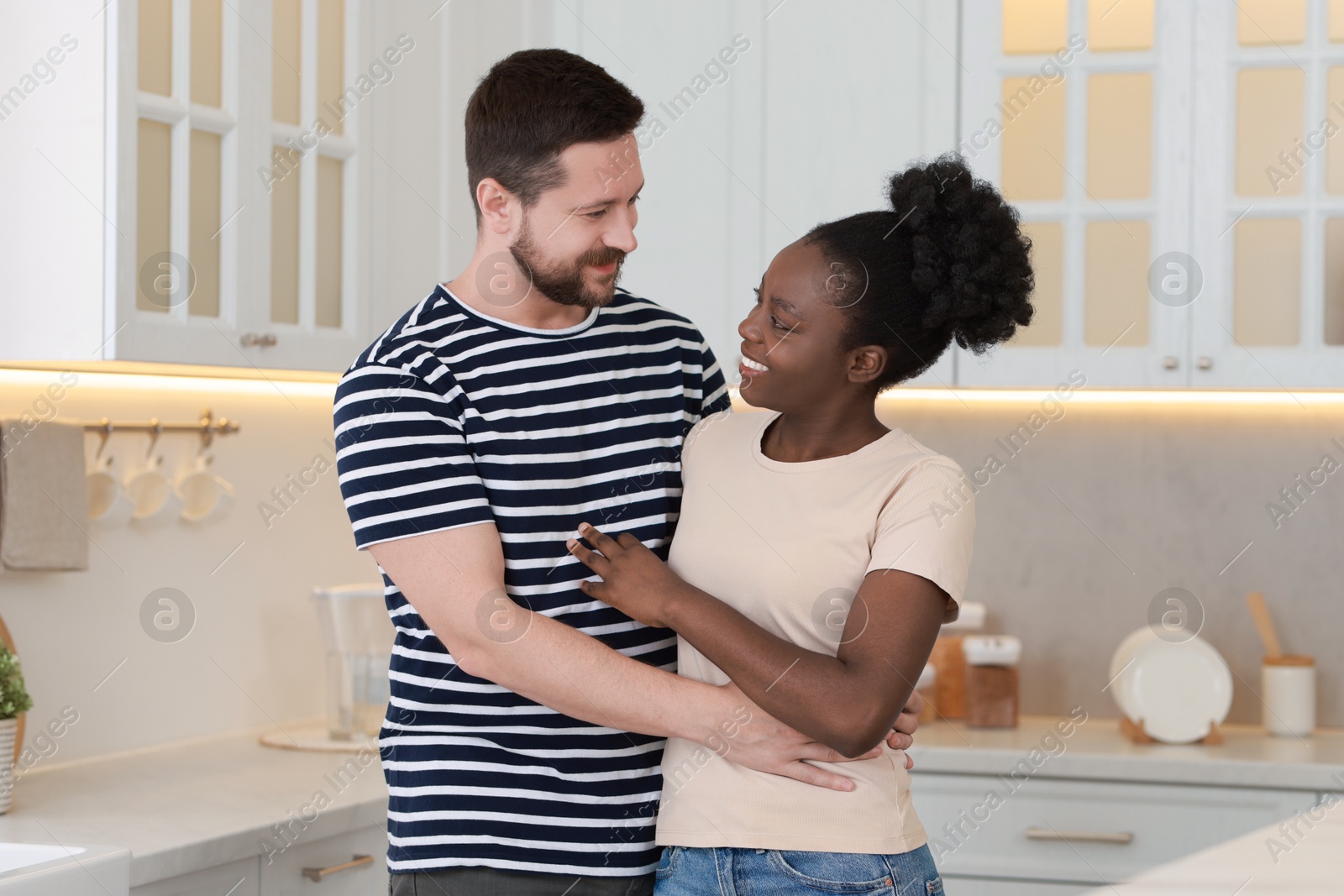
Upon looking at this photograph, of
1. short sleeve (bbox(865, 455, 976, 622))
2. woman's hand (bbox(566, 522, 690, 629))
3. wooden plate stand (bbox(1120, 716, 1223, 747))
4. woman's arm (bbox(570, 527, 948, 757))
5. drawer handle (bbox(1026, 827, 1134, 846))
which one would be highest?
short sleeve (bbox(865, 455, 976, 622))

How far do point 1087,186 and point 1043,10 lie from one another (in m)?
0.33

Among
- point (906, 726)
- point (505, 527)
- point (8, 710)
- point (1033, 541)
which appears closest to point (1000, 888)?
point (1033, 541)

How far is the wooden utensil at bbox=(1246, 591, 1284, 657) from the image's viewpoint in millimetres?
2609

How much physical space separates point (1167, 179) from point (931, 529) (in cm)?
153

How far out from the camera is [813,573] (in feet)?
3.89

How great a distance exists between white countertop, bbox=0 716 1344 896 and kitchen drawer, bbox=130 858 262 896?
0.06ft

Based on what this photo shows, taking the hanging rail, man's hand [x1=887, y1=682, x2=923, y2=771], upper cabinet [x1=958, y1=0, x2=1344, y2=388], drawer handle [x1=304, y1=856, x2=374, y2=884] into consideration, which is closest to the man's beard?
man's hand [x1=887, y1=682, x2=923, y2=771]

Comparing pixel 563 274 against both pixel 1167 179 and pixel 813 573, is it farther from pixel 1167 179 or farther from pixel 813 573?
pixel 1167 179

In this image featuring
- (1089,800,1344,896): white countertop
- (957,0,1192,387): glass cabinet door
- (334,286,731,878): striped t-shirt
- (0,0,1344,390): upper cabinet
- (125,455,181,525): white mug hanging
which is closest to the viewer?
(1089,800,1344,896): white countertop

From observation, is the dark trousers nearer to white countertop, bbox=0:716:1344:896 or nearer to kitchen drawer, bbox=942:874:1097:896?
white countertop, bbox=0:716:1344:896

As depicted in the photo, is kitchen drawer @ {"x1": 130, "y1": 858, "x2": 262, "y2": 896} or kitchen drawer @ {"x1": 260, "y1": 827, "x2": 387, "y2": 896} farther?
kitchen drawer @ {"x1": 260, "y1": 827, "x2": 387, "y2": 896}

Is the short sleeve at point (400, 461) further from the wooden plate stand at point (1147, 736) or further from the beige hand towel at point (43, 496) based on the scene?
the wooden plate stand at point (1147, 736)

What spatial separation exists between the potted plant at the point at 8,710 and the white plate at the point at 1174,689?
1.78 metres

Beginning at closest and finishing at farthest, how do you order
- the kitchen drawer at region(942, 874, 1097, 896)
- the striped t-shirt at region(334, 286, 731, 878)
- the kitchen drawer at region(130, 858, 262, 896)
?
the striped t-shirt at region(334, 286, 731, 878) < the kitchen drawer at region(130, 858, 262, 896) < the kitchen drawer at region(942, 874, 1097, 896)
